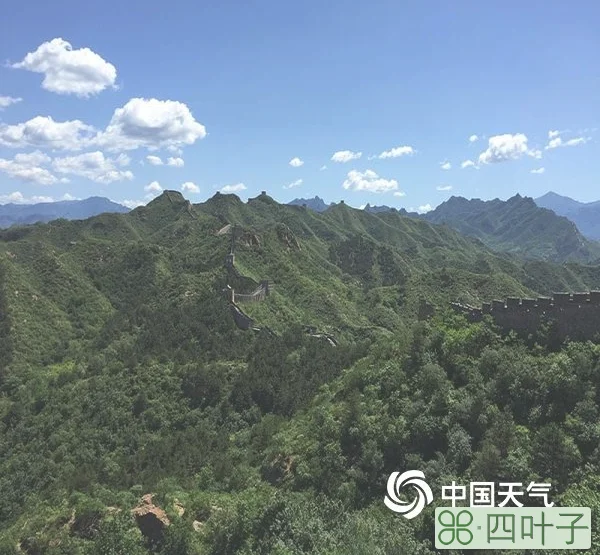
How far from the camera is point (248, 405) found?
47.5 metres

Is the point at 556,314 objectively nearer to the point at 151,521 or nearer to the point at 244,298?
the point at 151,521

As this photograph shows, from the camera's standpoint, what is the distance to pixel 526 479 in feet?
60.7

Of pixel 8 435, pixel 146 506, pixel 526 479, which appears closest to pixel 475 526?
pixel 526 479

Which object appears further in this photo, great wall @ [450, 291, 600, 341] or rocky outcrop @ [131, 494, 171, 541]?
great wall @ [450, 291, 600, 341]

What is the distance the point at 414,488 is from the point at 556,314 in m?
10.6

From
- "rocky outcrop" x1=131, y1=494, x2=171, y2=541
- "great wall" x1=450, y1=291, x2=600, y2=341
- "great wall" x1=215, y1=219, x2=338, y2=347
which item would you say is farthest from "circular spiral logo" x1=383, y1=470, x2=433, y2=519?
"great wall" x1=215, y1=219, x2=338, y2=347

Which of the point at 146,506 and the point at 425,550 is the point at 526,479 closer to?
the point at 425,550

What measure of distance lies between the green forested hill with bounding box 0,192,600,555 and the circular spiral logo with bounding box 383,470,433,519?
48 centimetres

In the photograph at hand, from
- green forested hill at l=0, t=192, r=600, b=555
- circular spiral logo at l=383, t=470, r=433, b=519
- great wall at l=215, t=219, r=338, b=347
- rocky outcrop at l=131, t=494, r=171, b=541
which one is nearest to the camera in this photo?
circular spiral logo at l=383, t=470, r=433, b=519

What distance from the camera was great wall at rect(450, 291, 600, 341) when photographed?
78.8 ft

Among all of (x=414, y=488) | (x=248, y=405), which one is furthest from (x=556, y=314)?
(x=248, y=405)

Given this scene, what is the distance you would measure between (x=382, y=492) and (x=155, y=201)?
182 meters

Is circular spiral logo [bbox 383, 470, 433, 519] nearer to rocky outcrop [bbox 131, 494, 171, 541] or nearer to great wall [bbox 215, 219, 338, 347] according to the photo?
rocky outcrop [bbox 131, 494, 171, 541]

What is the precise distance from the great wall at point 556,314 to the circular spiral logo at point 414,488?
31.1 feet
